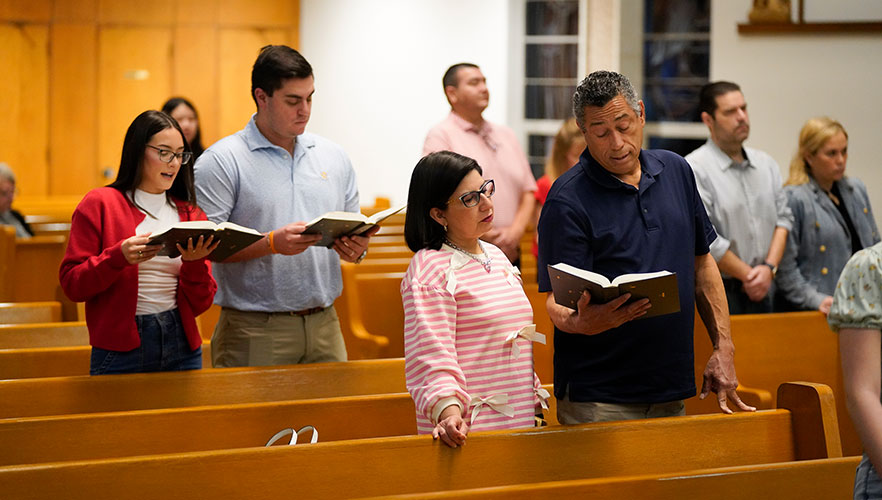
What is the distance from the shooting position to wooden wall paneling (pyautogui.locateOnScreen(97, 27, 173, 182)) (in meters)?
10.7

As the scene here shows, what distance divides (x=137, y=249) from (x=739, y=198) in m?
2.58

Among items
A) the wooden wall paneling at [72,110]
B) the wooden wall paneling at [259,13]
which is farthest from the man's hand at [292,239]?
the wooden wall paneling at [72,110]

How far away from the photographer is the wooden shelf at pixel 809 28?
6.44m

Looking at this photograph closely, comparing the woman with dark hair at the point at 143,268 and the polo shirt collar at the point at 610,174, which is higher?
the polo shirt collar at the point at 610,174

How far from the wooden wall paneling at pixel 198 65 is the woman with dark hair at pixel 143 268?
8.01 meters

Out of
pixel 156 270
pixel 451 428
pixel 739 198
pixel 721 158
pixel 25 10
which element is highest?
pixel 25 10

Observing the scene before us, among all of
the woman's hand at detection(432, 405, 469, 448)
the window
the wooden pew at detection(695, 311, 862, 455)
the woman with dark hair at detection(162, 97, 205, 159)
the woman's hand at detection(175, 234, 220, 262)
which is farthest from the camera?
the window

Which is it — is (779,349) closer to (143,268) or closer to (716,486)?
(716,486)

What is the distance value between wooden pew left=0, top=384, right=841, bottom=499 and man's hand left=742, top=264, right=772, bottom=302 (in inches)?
62.4

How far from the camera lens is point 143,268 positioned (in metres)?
2.88

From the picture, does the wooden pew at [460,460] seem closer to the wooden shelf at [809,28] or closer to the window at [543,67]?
the wooden shelf at [809,28]

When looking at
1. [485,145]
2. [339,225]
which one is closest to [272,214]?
[339,225]

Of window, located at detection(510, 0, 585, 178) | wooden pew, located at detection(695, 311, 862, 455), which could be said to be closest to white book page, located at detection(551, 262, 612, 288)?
wooden pew, located at detection(695, 311, 862, 455)

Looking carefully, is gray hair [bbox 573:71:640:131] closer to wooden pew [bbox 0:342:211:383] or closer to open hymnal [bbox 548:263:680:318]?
open hymnal [bbox 548:263:680:318]
